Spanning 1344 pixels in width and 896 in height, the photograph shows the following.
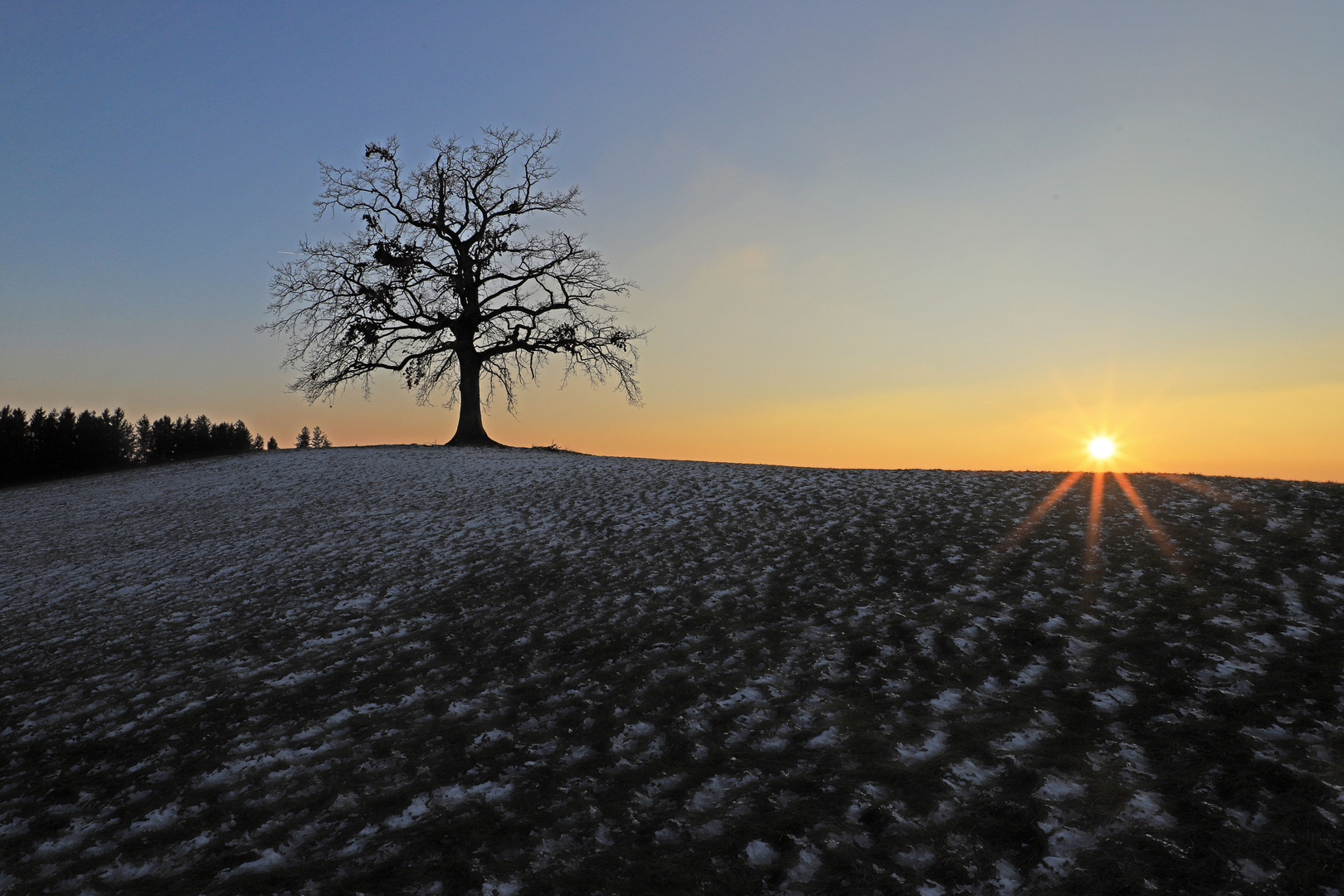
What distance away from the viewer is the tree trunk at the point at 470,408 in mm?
29344

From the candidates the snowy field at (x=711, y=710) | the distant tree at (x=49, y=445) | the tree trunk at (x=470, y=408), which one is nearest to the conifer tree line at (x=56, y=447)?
the distant tree at (x=49, y=445)

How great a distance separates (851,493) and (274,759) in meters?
9.87

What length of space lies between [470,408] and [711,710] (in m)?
26.5

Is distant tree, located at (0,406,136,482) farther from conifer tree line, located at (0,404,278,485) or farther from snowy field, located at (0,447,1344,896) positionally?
snowy field, located at (0,447,1344,896)

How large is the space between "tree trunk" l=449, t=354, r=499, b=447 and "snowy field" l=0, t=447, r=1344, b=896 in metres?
18.0

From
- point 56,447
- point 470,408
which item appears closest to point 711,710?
point 470,408

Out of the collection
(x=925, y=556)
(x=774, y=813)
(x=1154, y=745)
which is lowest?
(x=774, y=813)

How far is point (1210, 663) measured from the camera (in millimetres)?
5555

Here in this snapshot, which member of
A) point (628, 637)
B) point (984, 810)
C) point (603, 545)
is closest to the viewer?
point (984, 810)

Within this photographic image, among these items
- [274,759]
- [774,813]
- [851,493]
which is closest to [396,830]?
[274,759]

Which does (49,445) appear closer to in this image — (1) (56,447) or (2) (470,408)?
(1) (56,447)

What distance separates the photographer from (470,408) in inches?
1182

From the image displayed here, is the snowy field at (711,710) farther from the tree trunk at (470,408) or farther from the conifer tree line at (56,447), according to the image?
the conifer tree line at (56,447)

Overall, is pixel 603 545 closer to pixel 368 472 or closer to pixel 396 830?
pixel 396 830
